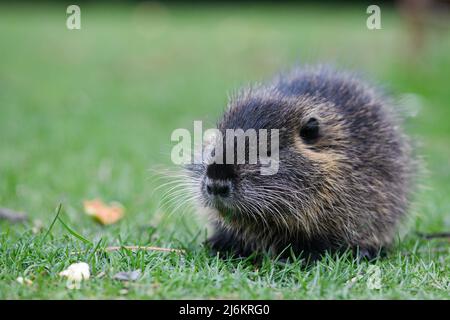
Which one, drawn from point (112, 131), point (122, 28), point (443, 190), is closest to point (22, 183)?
point (112, 131)

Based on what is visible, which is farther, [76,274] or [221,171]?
[221,171]

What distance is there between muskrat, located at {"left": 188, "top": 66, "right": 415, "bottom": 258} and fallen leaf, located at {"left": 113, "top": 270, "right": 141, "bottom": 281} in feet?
2.49

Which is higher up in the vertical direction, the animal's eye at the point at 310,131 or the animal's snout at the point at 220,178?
the animal's eye at the point at 310,131


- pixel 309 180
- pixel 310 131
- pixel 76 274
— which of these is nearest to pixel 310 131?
pixel 310 131

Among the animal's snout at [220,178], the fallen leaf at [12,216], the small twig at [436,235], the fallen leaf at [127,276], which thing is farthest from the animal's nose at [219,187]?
the fallen leaf at [12,216]

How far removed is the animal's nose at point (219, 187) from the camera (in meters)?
4.45

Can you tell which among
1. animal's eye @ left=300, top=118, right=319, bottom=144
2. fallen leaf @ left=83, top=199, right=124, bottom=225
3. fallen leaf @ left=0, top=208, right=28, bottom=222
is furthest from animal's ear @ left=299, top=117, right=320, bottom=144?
fallen leaf @ left=0, top=208, right=28, bottom=222

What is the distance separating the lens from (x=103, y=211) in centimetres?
610

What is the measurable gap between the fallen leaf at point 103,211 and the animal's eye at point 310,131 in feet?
6.63

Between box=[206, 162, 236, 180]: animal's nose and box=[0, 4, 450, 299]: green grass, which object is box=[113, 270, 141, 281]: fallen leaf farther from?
box=[206, 162, 236, 180]: animal's nose

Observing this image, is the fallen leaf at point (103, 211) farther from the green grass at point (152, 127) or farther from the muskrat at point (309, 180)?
the muskrat at point (309, 180)

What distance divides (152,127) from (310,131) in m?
5.67

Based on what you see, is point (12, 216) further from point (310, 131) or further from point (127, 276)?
point (310, 131)

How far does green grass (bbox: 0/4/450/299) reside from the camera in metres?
4.19
